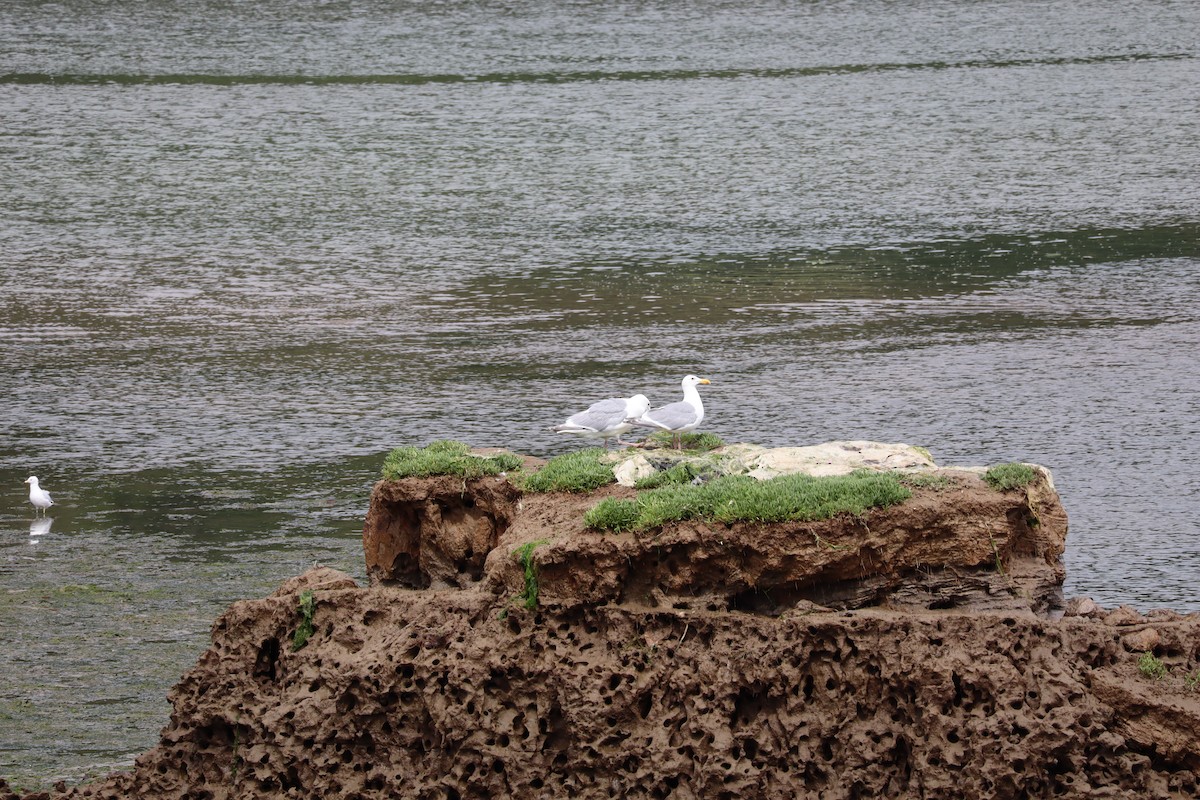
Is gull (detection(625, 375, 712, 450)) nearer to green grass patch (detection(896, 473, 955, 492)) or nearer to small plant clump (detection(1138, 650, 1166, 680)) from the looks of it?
green grass patch (detection(896, 473, 955, 492))

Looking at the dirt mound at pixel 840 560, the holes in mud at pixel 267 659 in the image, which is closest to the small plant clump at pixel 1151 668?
the dirt mound at pixel 840 560

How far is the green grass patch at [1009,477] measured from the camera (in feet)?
35.4

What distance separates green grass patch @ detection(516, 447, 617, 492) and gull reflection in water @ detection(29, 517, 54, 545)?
21.8 ft

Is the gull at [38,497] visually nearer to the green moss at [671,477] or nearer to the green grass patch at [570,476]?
the green grass patch at [570,476]

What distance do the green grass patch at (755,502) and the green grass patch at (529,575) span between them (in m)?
0.41

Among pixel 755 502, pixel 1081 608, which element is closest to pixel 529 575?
pixel 755 502

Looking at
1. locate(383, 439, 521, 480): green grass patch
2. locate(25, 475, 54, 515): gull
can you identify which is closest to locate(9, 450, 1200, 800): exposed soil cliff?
locate(383, 439, 521, 480): green grass patch

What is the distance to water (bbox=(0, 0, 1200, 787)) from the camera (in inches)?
650

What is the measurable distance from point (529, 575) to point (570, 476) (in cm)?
112

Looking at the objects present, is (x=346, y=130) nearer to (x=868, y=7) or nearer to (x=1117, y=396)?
(x=868, y=7)

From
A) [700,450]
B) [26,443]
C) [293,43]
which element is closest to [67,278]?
[26,443]

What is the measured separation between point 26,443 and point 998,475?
43.1ft

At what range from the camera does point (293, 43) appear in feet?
143

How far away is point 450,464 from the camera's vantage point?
1224 centimetres
